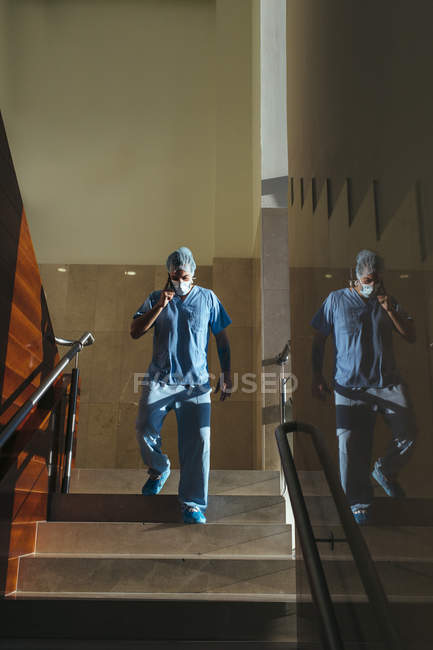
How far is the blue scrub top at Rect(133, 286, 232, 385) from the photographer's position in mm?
3619

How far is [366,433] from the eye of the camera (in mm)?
1628

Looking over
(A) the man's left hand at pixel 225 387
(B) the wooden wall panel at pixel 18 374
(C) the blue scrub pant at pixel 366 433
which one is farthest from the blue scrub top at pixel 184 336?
(C) the blue scrub pant at pixel 366 433

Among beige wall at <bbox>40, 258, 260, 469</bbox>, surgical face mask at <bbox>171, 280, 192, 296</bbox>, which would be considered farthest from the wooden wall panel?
beige wall at <bbox>40, 258, 260, 469</bbox>

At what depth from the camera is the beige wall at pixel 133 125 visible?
7090 mm

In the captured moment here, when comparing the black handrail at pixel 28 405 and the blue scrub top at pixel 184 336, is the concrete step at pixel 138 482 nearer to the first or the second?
the blue scrub top at pixel 184 336

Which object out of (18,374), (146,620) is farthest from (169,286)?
(146,620)

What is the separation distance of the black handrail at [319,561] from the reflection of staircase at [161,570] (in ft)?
2.15

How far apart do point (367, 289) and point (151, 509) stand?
2.28 metres

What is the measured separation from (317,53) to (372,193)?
114 cm

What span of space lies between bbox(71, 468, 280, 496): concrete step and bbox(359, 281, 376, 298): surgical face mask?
270cm

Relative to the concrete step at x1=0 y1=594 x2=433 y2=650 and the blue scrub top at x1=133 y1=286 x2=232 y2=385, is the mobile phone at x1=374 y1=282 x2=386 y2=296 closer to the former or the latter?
the concrete step at x1=0 y1=594 x2=433 y2=650

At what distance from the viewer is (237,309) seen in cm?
677

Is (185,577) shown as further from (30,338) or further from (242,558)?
(30,338)

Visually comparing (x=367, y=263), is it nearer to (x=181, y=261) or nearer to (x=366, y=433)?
(x=366, y=433)
